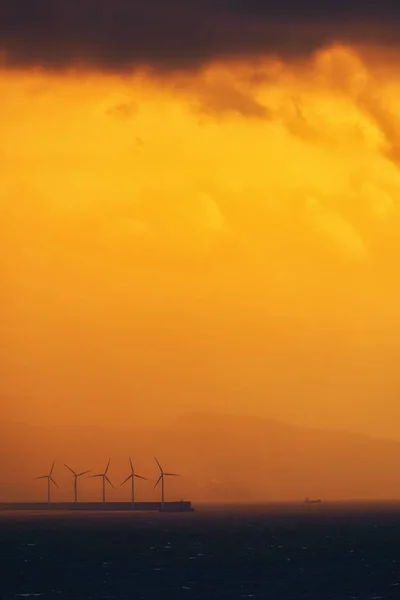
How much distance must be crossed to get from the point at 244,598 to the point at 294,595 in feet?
27.5

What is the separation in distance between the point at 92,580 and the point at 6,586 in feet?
43.2

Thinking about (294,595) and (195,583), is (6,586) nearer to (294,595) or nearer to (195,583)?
(195,583)

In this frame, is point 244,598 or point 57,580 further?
point 57,580

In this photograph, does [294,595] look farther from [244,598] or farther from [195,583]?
[195,583]

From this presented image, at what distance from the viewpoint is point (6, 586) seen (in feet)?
627

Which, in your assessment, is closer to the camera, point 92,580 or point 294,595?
point 294,595

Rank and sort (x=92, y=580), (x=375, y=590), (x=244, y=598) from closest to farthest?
(x=244, y=598) → (x=375, y=590) → (x=92, y=580)

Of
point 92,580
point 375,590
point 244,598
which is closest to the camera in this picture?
point 244,598

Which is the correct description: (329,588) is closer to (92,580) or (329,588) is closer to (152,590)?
(152,590)

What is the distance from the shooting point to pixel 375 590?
592ft

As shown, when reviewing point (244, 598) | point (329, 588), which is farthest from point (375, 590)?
point (244, 598)

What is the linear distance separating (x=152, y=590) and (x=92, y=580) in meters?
19.6

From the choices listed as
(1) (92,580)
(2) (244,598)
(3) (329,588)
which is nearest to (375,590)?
(3) (329,588)

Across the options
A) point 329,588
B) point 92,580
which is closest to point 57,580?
point 92,580
